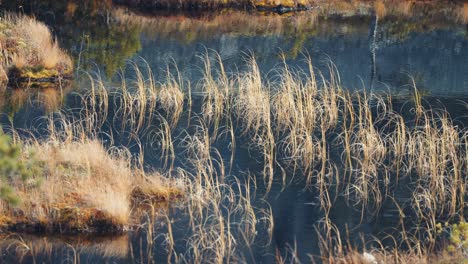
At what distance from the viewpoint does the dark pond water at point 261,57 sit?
12.2 m

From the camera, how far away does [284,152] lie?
16750mm

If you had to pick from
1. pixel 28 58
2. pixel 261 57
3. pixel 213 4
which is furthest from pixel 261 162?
pixel 213 4

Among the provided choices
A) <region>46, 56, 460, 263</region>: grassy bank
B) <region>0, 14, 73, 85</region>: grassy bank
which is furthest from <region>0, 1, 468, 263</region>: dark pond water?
<region>0, 14, 73, 85</region>: grassy bank

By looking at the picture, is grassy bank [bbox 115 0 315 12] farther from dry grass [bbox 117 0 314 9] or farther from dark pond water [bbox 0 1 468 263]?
dark pond water [bbox 0 1 468 263]

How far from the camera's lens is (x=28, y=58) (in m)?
22.1

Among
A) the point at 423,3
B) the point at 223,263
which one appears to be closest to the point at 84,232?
the point at 223,263

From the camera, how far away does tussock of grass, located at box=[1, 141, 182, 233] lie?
12297 mm

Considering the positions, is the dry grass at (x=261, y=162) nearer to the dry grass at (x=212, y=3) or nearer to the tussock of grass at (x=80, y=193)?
the tussock of grass at (x=80, y=193)

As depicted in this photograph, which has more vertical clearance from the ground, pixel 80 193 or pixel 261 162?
pixel 80 193

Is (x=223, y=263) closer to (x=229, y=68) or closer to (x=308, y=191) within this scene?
(x=308, y=191)

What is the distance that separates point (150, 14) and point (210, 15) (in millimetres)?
2456

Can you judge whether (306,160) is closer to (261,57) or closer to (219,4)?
(261,57)

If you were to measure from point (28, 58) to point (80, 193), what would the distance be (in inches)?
399

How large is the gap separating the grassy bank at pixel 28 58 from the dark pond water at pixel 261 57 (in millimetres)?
665
